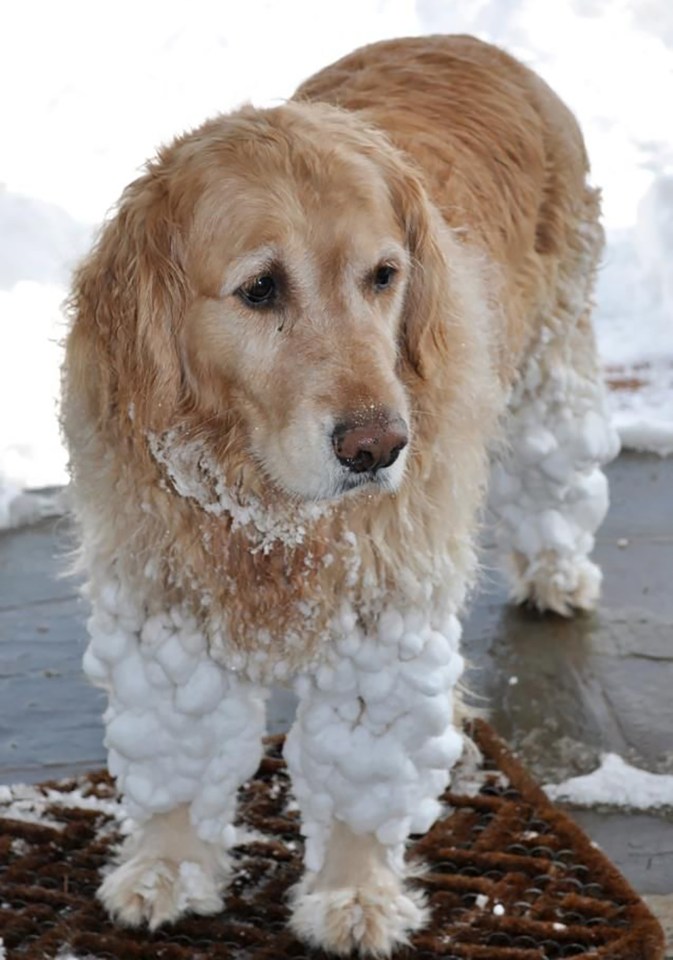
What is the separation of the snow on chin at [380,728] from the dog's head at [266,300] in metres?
0.44

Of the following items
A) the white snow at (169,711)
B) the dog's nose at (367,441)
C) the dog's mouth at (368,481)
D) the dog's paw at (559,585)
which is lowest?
the dog's paw at (559,585)

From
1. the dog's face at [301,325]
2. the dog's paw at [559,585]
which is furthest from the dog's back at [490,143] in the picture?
the dog's paw at [559,585]

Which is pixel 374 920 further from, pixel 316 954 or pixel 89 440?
pixel 89 440

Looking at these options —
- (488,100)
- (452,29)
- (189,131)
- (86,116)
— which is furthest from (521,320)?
(452,29)

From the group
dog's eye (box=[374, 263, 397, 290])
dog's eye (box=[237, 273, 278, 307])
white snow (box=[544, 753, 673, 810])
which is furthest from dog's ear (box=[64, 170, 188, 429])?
white snow (box=[544, 753, 673, 810])

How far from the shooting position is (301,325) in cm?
251

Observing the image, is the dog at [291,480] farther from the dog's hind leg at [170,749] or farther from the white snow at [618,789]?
the white snow at [618,789]

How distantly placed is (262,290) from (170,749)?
3.34 feet

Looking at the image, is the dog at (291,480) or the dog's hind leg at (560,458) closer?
the dog at (291,480)

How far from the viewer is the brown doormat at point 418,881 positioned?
296 cm

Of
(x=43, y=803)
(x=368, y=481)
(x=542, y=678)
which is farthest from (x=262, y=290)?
(x=542, y=678)

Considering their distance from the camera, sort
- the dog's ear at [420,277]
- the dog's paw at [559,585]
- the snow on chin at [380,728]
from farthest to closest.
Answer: the dog's paw at [559,585] → the snow on chin at [380,728] → the dog's ear at [420,277]

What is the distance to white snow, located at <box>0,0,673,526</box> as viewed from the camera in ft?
22.8

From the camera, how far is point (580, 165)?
13.1ft
